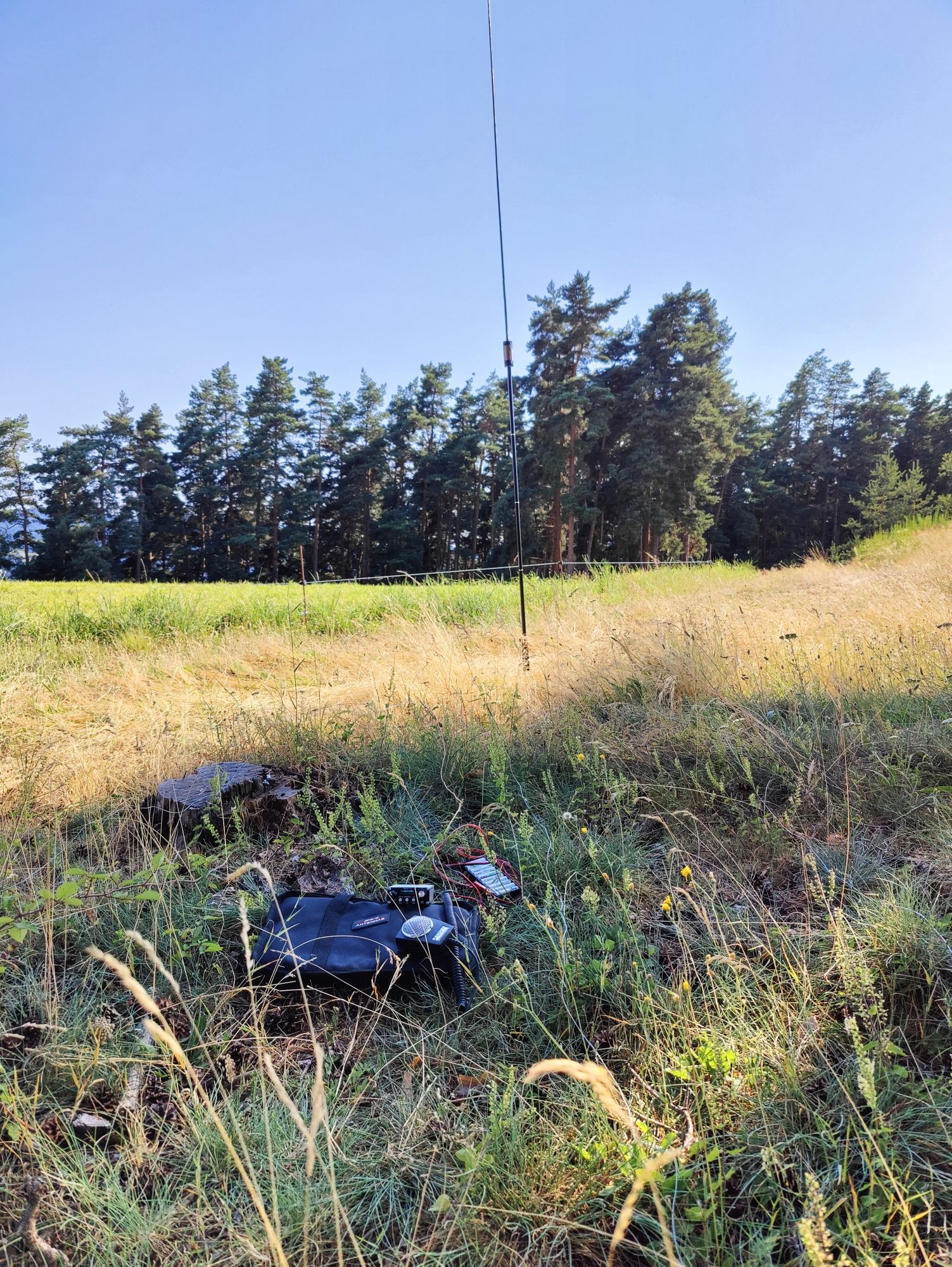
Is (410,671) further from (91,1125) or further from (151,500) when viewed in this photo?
(151,500)

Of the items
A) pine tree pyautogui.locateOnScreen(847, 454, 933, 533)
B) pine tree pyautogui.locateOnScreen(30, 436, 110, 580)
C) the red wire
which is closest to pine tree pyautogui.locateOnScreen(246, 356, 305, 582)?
pine tree pyautogui.locateOnScreen(30, 436, 110, 580)

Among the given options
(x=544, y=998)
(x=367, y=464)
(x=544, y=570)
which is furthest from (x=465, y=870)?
(x=367, y=464)

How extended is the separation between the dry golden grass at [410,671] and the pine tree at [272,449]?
117ft

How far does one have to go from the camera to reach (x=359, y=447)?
43.1 m

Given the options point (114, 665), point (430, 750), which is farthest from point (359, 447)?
point (430, 750)

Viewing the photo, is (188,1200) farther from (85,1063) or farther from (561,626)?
(561,626)

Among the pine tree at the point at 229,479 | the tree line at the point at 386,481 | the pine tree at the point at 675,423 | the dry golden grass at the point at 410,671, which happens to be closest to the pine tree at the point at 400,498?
the tree line at the point at 386,481

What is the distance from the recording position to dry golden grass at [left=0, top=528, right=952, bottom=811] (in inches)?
128

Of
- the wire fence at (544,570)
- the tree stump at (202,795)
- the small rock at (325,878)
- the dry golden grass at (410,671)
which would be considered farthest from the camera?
the wire fence at (544,570)

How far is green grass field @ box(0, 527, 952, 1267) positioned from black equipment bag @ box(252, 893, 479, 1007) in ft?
0.27

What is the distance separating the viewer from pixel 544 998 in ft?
5.05

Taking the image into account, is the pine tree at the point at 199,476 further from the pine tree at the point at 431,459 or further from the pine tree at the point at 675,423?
the pine tree at the point at 675,423

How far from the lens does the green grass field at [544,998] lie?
1022 mm

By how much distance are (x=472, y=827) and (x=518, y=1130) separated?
1.37 m
